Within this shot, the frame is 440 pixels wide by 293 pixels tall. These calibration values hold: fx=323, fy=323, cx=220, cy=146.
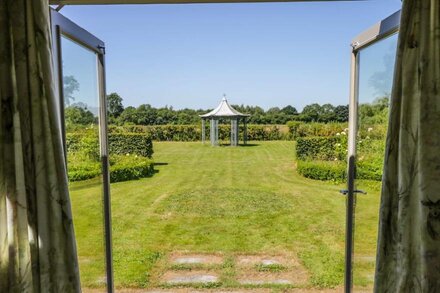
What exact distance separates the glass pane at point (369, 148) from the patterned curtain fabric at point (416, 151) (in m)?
0.54

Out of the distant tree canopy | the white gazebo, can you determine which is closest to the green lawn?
the distant tree canopy

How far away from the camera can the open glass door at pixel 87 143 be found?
1891 mm

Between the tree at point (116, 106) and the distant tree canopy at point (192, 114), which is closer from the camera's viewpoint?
the tree at point (116, 106)

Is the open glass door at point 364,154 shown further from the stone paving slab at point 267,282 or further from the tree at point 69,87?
the tree at point 69,87

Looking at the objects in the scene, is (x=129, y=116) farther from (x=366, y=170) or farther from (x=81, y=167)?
(x=366, y=170)

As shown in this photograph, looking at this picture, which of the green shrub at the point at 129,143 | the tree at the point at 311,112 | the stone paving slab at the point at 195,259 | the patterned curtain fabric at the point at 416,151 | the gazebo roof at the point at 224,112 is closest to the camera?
the patterned curtain fabric at the point at 416,151

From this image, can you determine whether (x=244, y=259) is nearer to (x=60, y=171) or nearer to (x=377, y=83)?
(x=377, y=83)

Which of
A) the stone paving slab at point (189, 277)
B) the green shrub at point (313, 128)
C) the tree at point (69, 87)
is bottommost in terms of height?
the stone paving slab at point (189, 277)

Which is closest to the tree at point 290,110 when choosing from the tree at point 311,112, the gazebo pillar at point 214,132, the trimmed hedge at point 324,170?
the tree at point 311,112

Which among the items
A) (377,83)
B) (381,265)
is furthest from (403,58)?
(381,265)

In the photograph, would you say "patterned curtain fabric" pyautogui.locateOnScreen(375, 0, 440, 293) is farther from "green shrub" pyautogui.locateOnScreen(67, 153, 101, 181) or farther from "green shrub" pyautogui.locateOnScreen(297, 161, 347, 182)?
"green shrub" pyautogui.locateOnScreen(297, 161, 347, 182)

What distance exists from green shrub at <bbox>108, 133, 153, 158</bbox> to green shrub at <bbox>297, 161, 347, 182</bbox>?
4.55 m

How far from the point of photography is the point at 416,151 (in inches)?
55.7

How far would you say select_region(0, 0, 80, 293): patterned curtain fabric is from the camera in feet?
4.67
